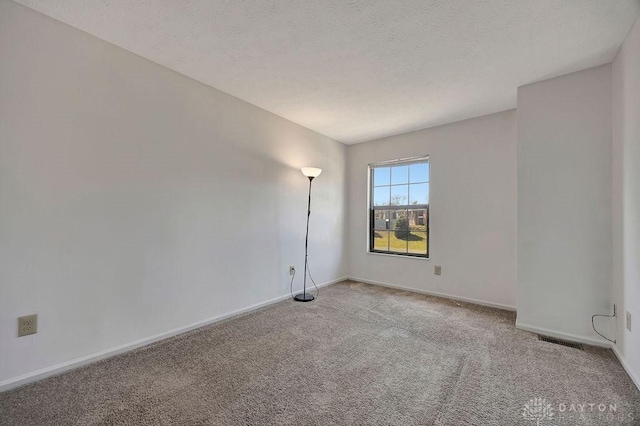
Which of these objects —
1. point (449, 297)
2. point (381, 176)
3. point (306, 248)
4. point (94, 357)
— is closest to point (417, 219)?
point (381, 176)

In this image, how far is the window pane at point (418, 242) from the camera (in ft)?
12.5

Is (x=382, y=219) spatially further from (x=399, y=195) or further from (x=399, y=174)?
(x=399, y=174)

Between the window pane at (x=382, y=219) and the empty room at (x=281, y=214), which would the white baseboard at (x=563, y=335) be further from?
the window pane at (x=382, y=219)

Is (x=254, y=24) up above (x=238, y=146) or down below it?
above

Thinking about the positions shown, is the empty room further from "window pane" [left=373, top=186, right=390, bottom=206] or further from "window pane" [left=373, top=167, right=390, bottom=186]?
"window pane" [left=373, top=186, right=390, bottom=206]

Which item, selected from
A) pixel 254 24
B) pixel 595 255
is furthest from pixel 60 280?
pixel 595 255

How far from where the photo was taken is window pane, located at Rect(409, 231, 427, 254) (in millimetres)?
3811

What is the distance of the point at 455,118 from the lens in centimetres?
337

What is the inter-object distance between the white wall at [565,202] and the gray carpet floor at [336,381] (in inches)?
12.7

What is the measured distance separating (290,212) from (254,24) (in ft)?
6.92

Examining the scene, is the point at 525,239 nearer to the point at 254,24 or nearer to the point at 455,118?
the point at 455,118

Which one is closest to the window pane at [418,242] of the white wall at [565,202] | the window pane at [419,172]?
the window pane at [419,172]

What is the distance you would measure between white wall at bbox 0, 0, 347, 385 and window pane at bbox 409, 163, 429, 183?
2.14 metres

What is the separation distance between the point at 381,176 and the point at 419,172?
0.62 meters
